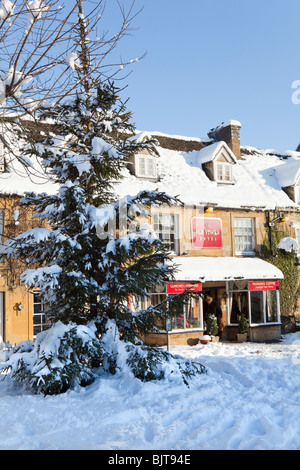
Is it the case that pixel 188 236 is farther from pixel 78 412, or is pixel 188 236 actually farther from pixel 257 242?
pixel 78 412

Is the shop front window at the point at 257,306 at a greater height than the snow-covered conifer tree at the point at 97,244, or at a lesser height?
lesser

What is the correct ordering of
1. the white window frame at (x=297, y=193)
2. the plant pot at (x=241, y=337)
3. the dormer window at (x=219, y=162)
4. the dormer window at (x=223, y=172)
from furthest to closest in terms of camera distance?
the white window frame at (x=297, y=193), the dormer window at (x=223, y=172), the dormer window at (x=219, y=162), the plant pot at (x=241, y=337)

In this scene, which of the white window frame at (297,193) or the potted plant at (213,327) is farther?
the white window frame at (297,193)

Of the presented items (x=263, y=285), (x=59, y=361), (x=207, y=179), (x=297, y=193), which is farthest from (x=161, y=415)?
(x=297, y=193)

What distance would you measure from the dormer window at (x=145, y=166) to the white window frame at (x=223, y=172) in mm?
3388

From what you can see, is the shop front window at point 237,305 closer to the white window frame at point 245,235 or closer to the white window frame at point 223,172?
the white window frame at point 245,235

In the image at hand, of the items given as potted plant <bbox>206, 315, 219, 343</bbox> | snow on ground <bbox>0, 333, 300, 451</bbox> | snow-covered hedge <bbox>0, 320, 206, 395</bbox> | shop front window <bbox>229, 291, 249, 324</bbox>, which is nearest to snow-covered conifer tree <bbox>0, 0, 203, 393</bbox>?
snow-covered hedge <bbox>0, 320, 206, 395</bbox>

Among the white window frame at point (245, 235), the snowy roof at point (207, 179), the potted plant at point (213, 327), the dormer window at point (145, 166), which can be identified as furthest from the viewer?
the white window frame at point (245, 235)

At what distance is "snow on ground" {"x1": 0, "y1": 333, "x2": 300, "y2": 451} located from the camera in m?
4.48

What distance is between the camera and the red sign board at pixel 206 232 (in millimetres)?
18297

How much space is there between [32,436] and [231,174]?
59.8 feet

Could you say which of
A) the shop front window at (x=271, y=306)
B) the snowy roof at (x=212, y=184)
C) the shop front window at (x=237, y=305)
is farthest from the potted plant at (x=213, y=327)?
the snowy roof at (x=212, y=184)
